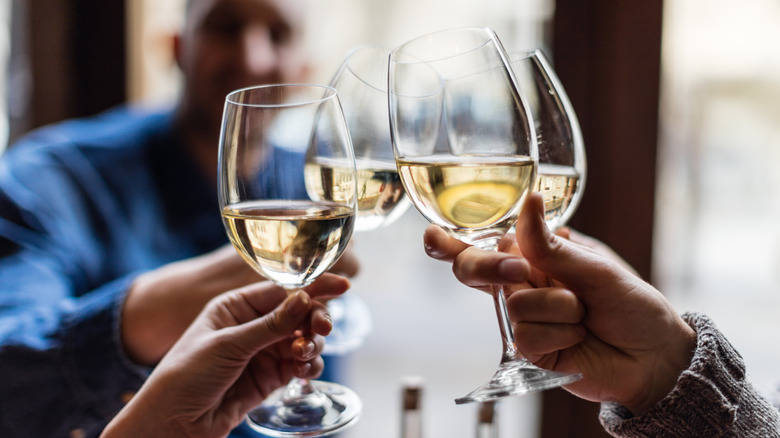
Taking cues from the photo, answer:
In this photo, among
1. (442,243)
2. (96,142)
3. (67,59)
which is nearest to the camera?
(442,243)

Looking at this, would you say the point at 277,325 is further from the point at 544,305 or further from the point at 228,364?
the point at 544,305

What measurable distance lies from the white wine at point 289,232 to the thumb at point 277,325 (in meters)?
0.03

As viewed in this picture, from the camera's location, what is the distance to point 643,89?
160 centimetres

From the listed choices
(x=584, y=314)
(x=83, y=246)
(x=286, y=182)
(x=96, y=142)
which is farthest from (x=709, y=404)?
(x=96, y=142)

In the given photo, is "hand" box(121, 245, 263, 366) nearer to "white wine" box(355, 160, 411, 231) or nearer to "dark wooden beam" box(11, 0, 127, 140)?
"white wine" box(355, 160, 411, 231)

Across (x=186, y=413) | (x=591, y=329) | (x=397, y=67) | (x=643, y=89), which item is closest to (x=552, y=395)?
(x=643, y=89)

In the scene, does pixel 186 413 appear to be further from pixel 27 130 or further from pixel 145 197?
pixel 27 130

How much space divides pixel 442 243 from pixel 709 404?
32cm

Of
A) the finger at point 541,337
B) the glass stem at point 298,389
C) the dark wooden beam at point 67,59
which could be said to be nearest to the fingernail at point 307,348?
the glass stem at point 298,389

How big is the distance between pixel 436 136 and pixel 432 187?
63 millimetres

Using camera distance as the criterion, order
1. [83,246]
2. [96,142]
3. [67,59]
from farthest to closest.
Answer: [67,59] → [96,142] → [83,246]

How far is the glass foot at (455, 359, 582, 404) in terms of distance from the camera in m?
0.56

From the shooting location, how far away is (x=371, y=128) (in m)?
0.81

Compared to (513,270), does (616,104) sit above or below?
above
